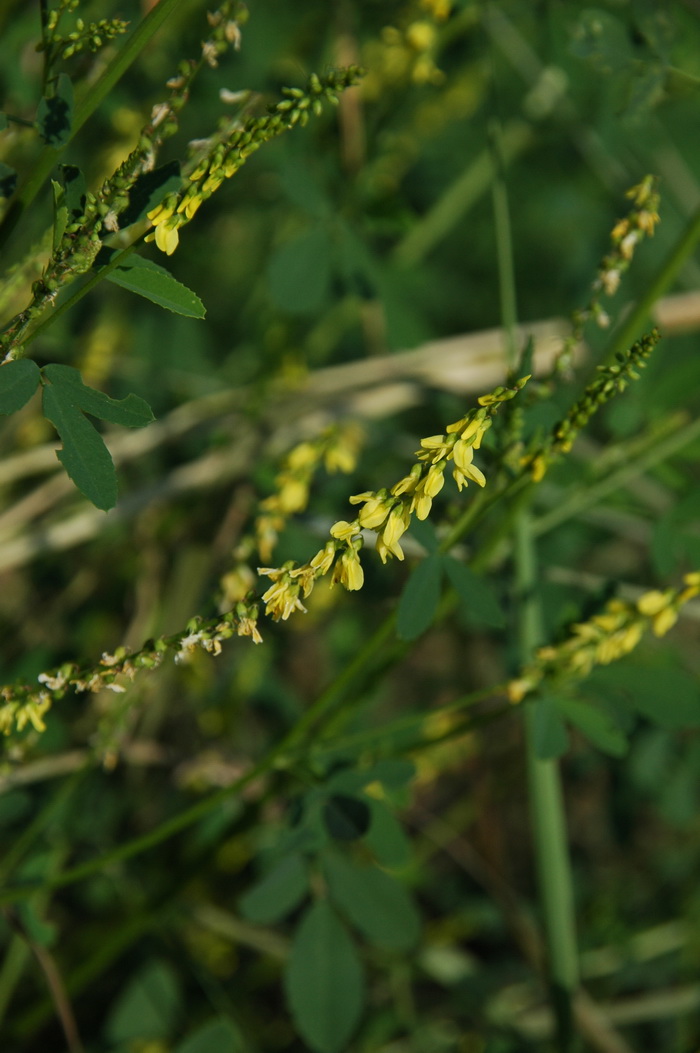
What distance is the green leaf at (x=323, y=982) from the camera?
50.6 inches

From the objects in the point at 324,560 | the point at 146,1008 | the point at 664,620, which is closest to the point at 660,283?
the point at 664,620

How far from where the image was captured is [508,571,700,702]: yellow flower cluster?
1.01 m

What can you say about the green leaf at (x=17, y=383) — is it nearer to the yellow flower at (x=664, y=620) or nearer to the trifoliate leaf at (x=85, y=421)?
the trifoliate leaf at (x=85, y=421)

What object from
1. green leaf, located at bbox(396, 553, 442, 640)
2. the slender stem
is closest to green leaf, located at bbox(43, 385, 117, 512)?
green leaf, located at bbox(396, 553, 442, 640)

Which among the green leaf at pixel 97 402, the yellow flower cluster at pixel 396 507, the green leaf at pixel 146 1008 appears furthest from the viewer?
the green leaf at pixel 146 1008

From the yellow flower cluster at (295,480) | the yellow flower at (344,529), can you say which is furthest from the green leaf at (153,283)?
the yellow flower cluster at (295,480)

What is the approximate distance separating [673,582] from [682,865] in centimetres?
70

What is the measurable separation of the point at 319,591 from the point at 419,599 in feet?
3.54

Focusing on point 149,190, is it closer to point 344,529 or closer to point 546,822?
point 344,529

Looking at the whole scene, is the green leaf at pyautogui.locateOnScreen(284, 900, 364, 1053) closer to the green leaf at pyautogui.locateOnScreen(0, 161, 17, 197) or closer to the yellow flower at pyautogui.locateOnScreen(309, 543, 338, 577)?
the yellow flower at pyautogui.locateOnScreen(309, 543, 338, 577)

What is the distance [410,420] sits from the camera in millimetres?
2654

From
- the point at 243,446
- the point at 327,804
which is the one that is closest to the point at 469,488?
the point at 327,804

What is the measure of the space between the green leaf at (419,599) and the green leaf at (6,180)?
0.52 m

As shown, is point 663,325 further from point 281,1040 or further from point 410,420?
point 281,1040
